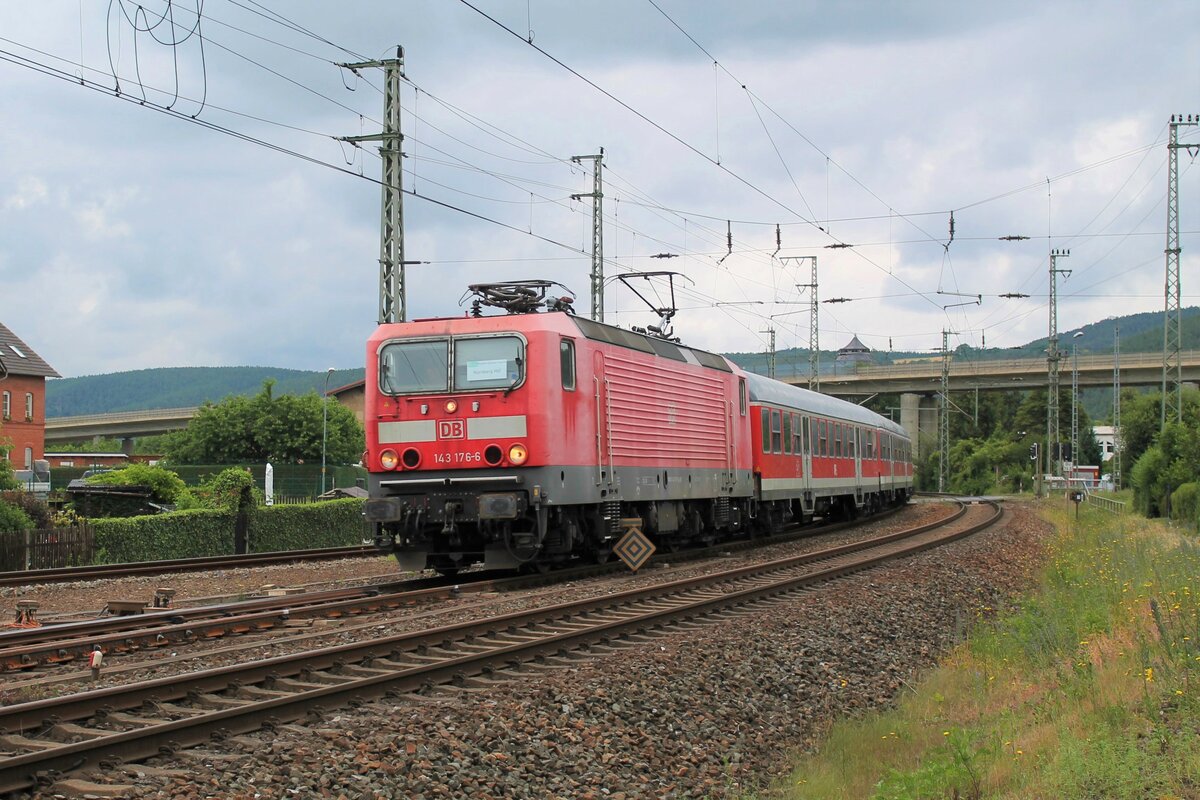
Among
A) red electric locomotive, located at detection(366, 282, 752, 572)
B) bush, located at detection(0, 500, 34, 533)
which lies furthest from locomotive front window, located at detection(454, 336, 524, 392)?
bush, located at detection(0, 500, 34, 533)

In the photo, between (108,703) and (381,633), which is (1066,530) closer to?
(381,633)

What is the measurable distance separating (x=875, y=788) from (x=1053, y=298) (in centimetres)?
4979

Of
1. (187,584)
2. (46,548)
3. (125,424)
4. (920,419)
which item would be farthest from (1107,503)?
(125,424)

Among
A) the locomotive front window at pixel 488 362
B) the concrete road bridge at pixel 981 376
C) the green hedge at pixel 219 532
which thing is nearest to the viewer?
the locomotive front window at pixel 488 362

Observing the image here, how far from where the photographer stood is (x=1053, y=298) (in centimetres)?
5334

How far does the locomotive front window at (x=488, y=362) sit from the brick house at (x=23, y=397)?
54.0 meters

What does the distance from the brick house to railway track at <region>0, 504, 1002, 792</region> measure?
57940 mm

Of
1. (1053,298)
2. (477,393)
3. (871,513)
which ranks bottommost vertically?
(871,513)

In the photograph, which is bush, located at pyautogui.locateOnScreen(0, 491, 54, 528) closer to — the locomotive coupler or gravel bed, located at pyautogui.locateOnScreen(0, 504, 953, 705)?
gravel bed, located at pyautogui.locateOnScreen(0, 504, 953, 705)

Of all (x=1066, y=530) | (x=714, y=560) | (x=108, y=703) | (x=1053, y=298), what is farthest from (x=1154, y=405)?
(x=108, y=703)

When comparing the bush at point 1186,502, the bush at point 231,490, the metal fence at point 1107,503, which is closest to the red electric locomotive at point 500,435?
the bush at point 231,490

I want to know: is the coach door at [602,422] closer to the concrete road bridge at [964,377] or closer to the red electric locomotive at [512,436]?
the red electric locomotive at [512,436]

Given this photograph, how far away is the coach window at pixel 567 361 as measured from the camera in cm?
1558

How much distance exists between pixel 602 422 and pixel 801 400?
12.7m
